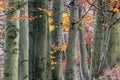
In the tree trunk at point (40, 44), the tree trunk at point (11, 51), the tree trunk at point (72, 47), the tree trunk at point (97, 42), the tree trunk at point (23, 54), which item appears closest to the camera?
the tree trunk at point (11, 51)

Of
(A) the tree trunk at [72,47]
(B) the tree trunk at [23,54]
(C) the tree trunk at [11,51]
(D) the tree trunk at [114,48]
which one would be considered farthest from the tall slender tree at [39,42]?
(D) the tree trunk at [114,48]

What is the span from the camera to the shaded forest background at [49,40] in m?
4.90

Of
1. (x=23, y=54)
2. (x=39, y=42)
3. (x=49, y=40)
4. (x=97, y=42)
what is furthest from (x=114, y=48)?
(x=39, y=42)

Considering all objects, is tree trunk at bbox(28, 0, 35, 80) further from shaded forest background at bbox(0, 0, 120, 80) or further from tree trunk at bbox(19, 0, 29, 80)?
tree trunk at bbox(19, 0, 29, 80)

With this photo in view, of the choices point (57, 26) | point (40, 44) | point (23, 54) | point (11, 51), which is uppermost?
point (57, 26)

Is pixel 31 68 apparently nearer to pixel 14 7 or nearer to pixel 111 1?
pixel 14 7

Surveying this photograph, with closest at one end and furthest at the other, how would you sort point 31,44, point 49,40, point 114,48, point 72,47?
point 31,44 < point 49,40 < point 72,47 < point 114,48

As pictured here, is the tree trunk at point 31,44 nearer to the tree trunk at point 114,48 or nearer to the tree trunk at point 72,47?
the tree trunk at point 72,47

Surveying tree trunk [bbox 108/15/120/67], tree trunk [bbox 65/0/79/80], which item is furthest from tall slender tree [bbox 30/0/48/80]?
tree trunk [bbox 108/15/120/67]

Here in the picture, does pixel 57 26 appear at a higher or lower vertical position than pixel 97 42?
higher

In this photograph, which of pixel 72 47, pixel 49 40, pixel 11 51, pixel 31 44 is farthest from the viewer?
pixel 72 47

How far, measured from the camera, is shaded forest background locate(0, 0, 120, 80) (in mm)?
4902

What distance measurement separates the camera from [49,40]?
22.9 ft

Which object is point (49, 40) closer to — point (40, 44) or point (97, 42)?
point (40, 44)
